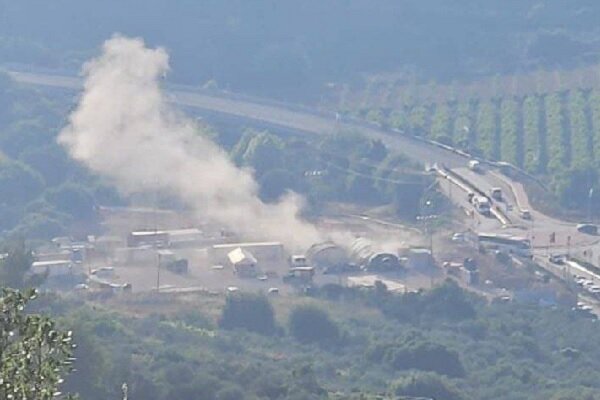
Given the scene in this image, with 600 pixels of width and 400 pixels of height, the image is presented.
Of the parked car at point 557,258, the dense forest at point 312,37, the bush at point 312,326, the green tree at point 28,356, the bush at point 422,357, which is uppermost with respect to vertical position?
the dense forest at point 312,37

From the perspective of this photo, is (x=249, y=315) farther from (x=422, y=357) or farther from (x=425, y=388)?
(x=425, y=388)

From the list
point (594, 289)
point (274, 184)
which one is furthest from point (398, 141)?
point (594, 289)

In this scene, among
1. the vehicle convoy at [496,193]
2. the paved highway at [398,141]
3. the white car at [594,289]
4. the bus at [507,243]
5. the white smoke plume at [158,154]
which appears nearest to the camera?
the white car at [594,289]

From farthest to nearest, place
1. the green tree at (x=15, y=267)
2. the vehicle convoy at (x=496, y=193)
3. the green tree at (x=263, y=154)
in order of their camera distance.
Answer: the green tree at (x=263, y=154) < the vehicle convoy at (x=496, y=193) < the green tree at (x=15, y=267)

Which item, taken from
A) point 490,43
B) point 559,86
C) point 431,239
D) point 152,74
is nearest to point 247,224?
point 431,239

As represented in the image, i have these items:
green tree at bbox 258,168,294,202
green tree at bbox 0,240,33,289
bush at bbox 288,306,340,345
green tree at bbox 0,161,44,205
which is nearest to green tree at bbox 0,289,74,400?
green tree at bbox 0,240,33,289

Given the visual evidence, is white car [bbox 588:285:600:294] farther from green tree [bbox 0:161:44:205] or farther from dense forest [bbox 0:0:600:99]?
dense forest [bbox 0:0:600:99]

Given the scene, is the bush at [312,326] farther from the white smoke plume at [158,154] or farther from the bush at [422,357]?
the white smoke plume at [158,154]

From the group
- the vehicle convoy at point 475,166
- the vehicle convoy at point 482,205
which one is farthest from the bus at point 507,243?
the vehicle convoy at point 475,166
